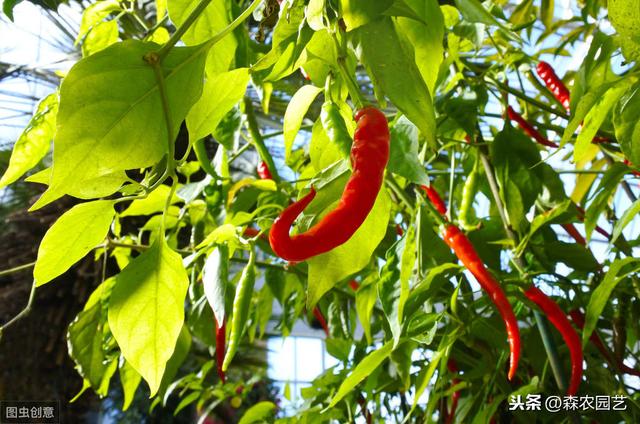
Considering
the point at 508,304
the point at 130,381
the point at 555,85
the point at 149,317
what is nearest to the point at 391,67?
the point at 149,317

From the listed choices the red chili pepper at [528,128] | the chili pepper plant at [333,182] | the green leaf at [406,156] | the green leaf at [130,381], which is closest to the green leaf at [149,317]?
the chili pepper plant at [333,182]

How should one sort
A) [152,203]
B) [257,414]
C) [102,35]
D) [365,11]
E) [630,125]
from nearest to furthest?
[365,11], [630,125], [102,35], [152,203], [257,414]

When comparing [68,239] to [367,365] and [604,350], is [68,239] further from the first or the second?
[604,350]

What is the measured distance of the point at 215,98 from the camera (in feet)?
0.83

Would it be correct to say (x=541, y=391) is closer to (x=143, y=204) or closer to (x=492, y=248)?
(x=492, y=248)

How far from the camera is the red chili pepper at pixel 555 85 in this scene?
607mm

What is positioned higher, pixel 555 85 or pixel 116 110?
→ pixel 555 85

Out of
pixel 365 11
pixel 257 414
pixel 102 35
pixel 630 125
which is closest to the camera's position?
pixel 365 11

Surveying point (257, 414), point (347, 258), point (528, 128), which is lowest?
point (257, 414)

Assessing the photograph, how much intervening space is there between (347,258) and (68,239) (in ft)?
0.33

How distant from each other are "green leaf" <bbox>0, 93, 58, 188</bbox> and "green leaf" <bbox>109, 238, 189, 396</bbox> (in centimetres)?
8

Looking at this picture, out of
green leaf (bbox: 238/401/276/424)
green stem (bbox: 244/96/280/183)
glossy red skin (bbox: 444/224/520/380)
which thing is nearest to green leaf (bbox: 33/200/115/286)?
green stem (bbox: 244/96/280/183)

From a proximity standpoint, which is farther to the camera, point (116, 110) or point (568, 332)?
point (568, 332)

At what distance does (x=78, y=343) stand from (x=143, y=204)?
0.10 metres
